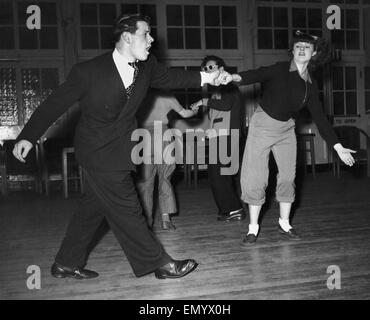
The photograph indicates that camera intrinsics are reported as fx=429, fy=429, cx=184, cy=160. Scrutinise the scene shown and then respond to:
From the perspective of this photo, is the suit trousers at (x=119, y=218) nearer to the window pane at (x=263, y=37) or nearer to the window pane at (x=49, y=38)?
the window pane at (x=49, y=38)

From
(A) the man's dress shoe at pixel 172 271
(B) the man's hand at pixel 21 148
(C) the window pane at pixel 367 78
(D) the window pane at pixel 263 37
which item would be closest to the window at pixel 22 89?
(D) the window pane at pixel 263 37

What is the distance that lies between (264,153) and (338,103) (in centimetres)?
633

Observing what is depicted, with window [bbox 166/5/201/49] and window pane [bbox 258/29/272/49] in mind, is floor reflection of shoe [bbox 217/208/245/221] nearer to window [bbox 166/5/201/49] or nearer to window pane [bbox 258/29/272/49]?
window [bbox 166/5/201/49]

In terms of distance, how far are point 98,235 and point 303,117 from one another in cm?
603

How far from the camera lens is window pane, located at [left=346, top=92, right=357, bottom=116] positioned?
8836 millimetres

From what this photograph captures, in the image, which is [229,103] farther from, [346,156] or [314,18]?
[314,18]

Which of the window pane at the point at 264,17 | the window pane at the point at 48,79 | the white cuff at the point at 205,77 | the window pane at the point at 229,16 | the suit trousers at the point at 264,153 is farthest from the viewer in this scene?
the window pane at the point at 264,17

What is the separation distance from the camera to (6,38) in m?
7.40

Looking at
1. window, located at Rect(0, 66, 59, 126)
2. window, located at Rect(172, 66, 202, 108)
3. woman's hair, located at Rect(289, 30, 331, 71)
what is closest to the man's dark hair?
woman's hair, located at Rect(289, 30, 331, 71)

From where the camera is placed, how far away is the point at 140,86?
229cm

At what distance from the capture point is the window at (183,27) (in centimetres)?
804

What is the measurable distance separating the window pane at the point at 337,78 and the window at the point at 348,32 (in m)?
0.49

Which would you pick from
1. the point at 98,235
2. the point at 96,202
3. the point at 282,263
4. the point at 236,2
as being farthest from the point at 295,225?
the point at 236,2

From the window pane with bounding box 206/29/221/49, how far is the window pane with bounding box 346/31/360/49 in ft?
9.21
